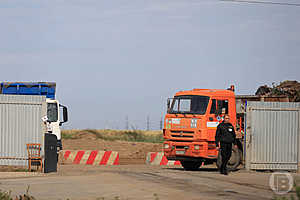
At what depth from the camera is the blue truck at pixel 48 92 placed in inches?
1015

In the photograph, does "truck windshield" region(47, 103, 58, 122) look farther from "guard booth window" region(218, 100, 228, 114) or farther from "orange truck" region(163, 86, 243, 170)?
"guard booth window" region(218, 100, 228, 114)

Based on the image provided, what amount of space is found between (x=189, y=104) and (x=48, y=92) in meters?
7.68

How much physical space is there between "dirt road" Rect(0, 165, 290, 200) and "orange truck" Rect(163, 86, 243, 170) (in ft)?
9.75

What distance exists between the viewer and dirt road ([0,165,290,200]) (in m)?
13.4

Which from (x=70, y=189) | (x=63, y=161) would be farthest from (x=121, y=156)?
(x=70, y=189)

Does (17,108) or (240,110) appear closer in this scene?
(17,108)

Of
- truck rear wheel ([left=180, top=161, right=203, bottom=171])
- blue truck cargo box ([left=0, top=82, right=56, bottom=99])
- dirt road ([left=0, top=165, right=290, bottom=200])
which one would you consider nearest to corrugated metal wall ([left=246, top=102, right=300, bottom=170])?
truck rear wheel ([left=180, top=161, right=203, bottom=171])

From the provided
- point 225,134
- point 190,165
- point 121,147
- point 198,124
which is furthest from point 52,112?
point 121,147

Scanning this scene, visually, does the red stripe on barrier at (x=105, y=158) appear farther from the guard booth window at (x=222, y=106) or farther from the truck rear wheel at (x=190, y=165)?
the guard booth window at (x=222, y=106)

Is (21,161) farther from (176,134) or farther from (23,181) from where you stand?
(176,134)

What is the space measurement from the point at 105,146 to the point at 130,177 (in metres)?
28.4

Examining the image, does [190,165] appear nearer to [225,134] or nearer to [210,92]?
[210,92]

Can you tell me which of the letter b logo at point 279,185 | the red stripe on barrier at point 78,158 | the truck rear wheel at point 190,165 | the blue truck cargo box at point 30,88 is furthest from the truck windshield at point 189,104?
the red stripe on barrier at point 78,158

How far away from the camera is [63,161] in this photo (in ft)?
97.4
